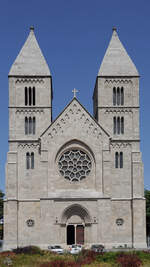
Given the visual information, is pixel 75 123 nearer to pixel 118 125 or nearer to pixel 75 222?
pixel 118 125

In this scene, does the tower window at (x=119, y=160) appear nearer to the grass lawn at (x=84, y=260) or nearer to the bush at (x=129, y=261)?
the grass lawn at (x=84, y=260)

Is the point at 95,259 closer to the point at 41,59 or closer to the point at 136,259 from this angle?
the point at 136,259

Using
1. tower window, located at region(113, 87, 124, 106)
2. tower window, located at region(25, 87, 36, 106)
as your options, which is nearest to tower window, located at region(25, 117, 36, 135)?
tower window, located at region(25, 87, 36, 106)

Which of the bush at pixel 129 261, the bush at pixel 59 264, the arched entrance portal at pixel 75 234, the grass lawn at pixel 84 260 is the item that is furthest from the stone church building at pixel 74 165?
the bush at pixel 59 264

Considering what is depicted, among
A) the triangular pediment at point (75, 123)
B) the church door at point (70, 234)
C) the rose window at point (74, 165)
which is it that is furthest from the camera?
the triangular pediment at point (75, 123)

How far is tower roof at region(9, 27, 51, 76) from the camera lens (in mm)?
59188

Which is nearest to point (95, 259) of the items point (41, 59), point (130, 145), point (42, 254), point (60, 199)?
point (42, 254)

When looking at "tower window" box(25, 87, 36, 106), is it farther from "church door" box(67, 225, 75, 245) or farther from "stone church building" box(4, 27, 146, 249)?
"church door" box(67, 225, 75, 245)

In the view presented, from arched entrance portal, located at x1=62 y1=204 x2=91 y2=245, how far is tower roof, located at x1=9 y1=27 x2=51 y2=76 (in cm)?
1678

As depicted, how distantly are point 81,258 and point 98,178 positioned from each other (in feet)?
90.9

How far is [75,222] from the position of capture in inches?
2197

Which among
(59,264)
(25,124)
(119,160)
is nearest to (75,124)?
(25,124)

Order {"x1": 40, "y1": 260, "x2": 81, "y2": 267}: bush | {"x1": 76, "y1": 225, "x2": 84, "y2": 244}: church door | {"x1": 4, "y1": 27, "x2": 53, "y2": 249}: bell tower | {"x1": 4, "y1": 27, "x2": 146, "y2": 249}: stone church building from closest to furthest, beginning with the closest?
1. {"x1": 40, "y1": 260, "x2": 81, "y2": 267}: bush
2. {"x1": 4, "y1": 27, "x2": 146, "y2": 249}: stone church building
3. {"x1": 4, "y1": 27, "x2": 53, "y2": 249}: bell tower
4. {"x1": 76, "y1": 225, "x2": 84, "y2": 244}: church door

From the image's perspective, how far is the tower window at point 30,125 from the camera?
5812 cm
